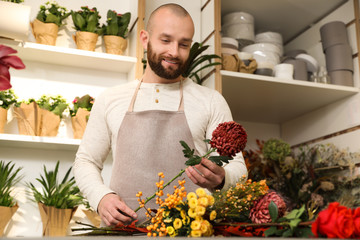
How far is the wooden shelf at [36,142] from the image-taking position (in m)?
1.87

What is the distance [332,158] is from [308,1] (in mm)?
924

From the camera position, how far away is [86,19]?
7.07 feet

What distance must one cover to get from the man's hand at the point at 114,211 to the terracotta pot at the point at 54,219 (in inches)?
34.7

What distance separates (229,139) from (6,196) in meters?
1.60

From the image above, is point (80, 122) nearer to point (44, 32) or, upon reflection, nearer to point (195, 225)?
point (44, 32)

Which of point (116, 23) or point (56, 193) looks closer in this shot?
point (56, 193)

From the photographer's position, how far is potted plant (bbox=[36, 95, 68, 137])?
1.97 meters

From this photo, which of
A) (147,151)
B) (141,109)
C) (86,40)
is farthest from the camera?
(86,40)

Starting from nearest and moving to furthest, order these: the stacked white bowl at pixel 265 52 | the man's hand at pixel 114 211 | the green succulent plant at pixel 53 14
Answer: the man's hand at pixel 114 211 < the green succulent plant at pixel 53 14 < the stacked white bowl at pixel 265 52

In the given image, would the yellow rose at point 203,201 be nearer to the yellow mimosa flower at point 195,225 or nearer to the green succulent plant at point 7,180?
the yellow mimosa flower at point 195,225

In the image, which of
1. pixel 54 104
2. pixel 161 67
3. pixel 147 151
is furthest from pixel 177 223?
pixel 54 104

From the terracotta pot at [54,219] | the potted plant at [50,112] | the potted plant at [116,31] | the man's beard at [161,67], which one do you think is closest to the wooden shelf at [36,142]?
the potted plant at [50,112]

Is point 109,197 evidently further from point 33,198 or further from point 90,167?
point 33,198

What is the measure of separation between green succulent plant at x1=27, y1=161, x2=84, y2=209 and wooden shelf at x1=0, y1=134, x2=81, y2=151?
0.41ft
